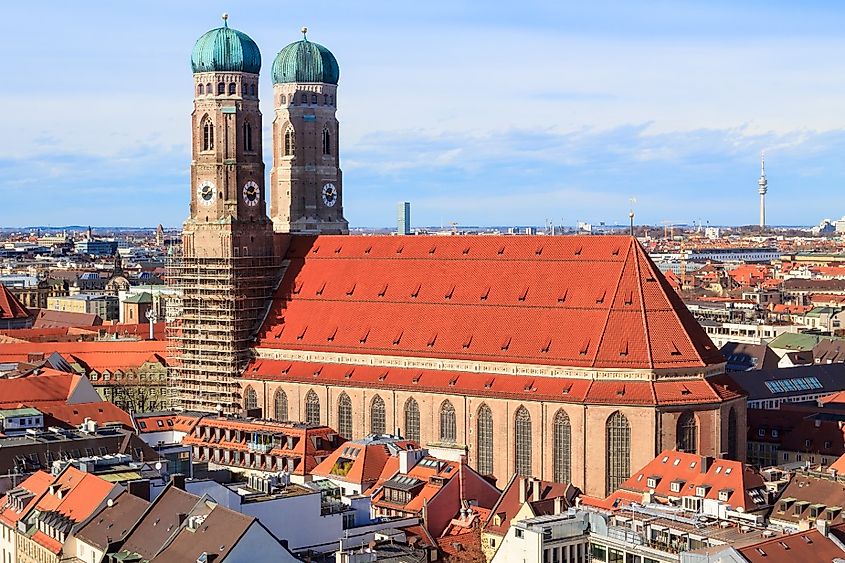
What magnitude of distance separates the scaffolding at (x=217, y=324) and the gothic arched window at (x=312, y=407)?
798 centimetres

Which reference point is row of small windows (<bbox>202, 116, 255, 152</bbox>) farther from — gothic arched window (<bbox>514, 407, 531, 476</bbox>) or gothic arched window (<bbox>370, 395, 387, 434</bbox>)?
gothic arched window (<bbox>514, 407, 531, 476</bbox>)

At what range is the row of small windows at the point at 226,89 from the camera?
426ft

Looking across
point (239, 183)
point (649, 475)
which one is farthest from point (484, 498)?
point (239, 183)

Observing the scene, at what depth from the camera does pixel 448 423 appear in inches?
4523

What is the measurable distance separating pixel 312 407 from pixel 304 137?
31987mm

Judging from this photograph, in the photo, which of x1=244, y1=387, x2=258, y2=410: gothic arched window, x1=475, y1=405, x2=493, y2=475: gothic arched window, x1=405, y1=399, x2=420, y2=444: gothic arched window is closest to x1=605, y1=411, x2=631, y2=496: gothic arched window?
x1=475, y1=405, x2=493, y2=475: gothic arched window

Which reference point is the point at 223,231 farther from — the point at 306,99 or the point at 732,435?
the point at 732,435

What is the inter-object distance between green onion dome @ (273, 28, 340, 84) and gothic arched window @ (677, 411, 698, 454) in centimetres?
5613

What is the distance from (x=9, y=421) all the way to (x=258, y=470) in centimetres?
2040

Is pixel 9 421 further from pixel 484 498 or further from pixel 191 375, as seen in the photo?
pixel 484 498

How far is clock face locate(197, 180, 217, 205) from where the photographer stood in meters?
130

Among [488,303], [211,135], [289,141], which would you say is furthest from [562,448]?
[289,141]

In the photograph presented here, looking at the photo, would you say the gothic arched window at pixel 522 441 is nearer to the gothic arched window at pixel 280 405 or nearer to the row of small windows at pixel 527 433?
the row of small windows at pixel 527 433

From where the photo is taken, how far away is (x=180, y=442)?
119m
